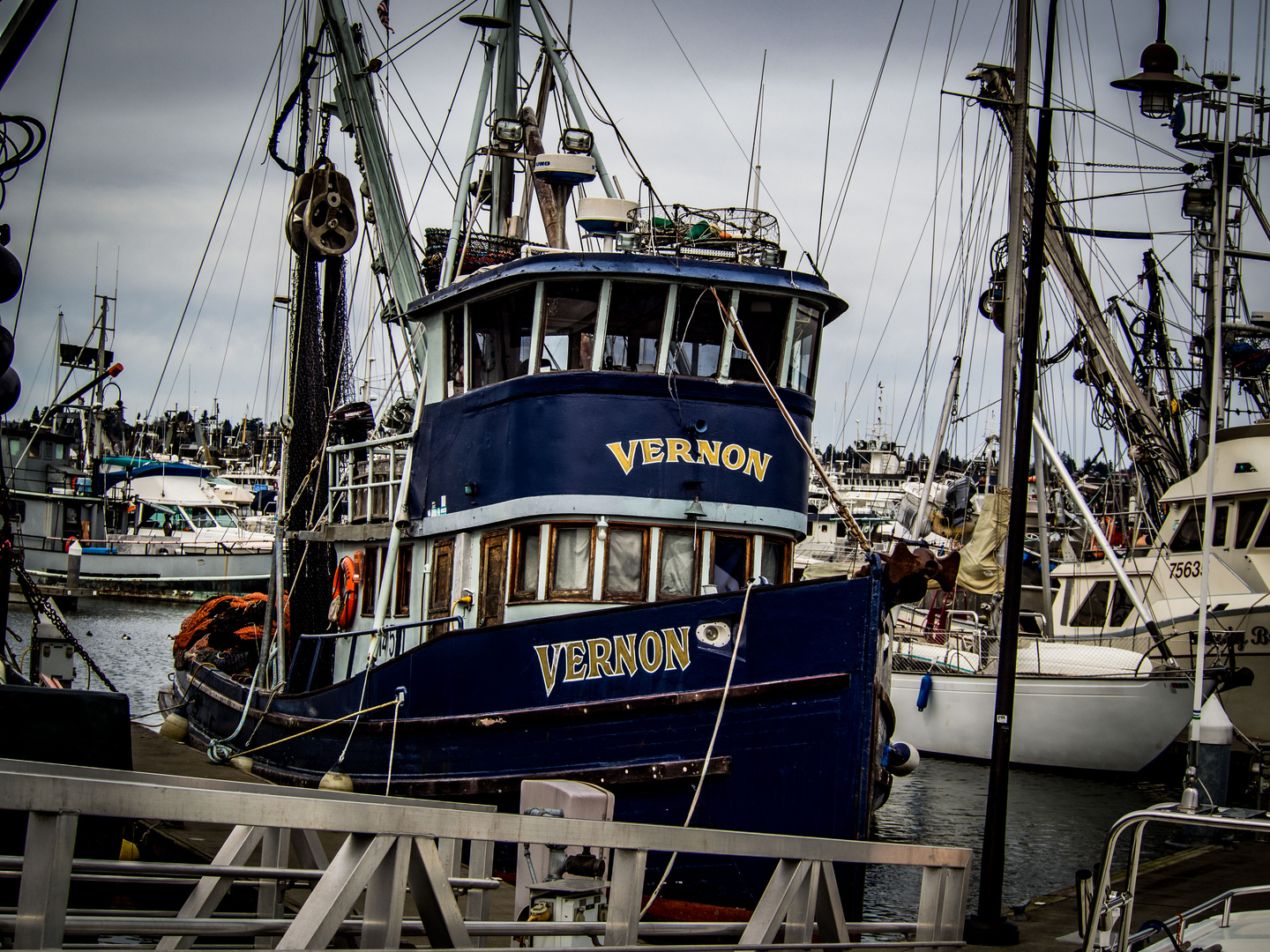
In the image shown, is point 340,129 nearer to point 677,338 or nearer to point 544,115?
point 544,115

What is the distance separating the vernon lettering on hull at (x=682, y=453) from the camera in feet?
36.3

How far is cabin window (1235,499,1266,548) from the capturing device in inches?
900

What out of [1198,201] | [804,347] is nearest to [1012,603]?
[804,347]

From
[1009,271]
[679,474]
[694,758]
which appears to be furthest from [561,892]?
[1009,271]

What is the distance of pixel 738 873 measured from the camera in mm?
9406

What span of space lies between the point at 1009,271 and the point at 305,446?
43.7 ft

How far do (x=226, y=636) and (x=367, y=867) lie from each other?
16.2 meters

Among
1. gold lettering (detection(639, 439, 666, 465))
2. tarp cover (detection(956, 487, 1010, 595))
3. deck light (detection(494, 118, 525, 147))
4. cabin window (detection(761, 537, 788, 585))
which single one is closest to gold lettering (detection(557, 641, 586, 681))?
gold lettering (detection(639, 439, 666, 465))

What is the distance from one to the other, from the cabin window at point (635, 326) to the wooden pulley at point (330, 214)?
249 inches

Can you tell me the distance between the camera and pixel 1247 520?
2305 centimetres

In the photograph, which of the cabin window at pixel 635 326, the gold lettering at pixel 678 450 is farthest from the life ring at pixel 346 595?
the gold lettering at pixel 678 450

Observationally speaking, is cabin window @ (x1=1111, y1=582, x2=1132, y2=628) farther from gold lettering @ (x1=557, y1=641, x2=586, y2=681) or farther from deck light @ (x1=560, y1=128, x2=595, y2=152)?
gold lettering @ (x1=557, y1=641, x2=586, y2=681)

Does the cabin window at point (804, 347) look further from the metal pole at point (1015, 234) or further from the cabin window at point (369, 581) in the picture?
the metal pole at point (1015, 234)

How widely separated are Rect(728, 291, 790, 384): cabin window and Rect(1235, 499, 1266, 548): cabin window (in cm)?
1516
